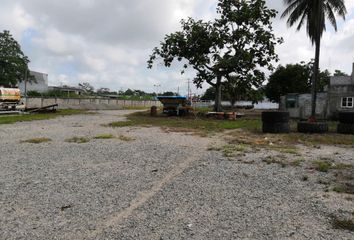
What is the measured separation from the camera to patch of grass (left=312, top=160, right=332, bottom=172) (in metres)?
7.32

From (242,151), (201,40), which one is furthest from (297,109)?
(242,151)

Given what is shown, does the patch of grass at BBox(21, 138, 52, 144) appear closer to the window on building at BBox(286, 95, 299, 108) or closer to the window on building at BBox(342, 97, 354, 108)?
the window on building at BBox(286, 95, 299, 108)

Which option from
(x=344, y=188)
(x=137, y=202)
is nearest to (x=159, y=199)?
(x=137, y=202)

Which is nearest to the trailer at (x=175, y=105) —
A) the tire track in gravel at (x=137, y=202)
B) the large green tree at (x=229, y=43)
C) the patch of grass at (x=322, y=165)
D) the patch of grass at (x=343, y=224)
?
the large green tree at (x=229, y=43)

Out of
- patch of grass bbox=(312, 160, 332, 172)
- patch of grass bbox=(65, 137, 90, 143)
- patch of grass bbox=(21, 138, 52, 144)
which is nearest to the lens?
patch of grass bbox=(312, 160, 332, 172)

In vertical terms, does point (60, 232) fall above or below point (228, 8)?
below

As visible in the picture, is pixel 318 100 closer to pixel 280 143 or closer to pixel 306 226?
pixel 280 143

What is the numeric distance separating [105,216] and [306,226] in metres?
2.62

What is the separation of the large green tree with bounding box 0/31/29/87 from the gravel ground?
213 feet

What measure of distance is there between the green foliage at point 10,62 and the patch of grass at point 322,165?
2679 inches

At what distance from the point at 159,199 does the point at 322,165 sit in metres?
4.39

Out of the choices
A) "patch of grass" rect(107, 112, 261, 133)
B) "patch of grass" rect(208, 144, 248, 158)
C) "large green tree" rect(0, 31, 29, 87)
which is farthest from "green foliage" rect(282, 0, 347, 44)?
"large green tree" rect(0, 31, 29, 87)

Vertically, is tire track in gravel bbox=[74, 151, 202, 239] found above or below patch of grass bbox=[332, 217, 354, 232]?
below

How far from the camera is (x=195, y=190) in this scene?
572 cm
